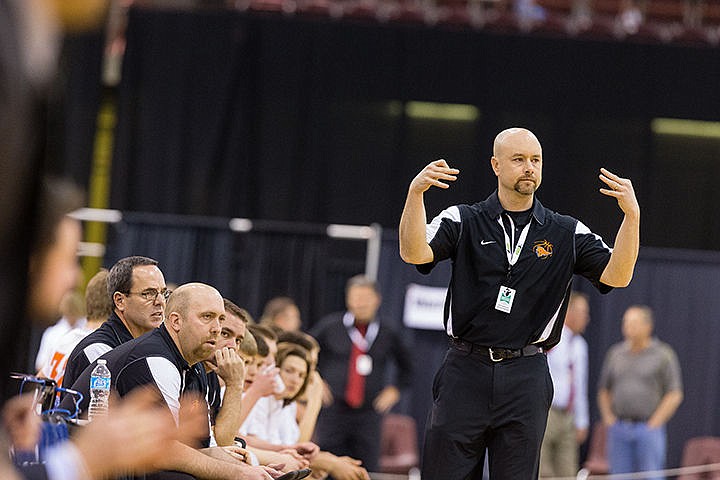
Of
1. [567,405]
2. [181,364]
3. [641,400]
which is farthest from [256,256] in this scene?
[181,364]

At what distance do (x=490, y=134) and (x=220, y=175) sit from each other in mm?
3002

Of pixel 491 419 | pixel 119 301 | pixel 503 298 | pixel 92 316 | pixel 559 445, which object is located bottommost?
pixel 559 445

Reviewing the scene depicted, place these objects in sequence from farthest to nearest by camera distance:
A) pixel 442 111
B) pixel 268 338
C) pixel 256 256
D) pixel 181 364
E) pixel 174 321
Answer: pixel 442 111, pixel 256 256, pixel 268 338, pixel 174 321, pixel 181 364

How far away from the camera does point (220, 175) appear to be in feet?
42.3

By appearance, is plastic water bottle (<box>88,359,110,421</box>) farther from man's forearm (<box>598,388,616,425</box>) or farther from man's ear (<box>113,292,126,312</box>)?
man's forearm (<box>598,388,616,425</box>)

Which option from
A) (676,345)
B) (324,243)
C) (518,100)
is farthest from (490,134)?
(676,345)

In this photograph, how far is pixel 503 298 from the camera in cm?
533

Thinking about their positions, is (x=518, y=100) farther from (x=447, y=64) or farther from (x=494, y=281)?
(x=494, y=281)

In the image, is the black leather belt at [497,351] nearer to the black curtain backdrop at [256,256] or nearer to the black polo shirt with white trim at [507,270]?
the black polo shirt with white trim at [507,270]

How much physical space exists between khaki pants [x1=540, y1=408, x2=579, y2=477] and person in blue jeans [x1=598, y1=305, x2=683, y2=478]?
1.36 feet

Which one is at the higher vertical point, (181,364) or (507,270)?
(507,270)

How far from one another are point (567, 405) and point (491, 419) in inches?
231

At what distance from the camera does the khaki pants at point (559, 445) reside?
10914mm

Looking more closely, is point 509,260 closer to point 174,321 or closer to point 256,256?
point 174,321
